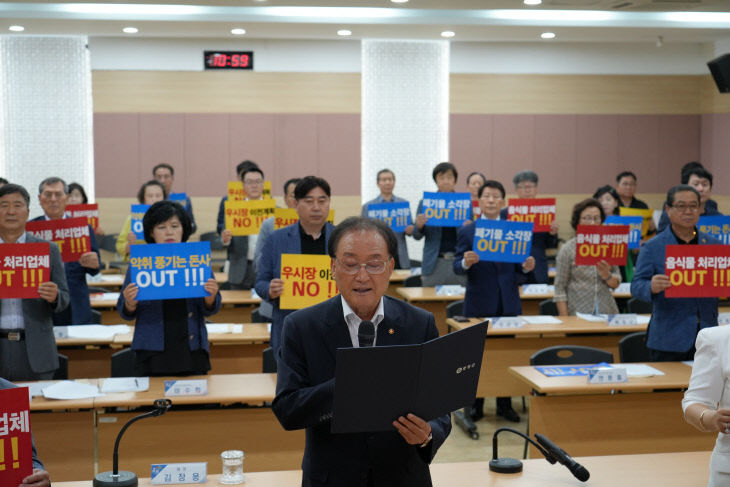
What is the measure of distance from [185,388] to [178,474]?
111 cm

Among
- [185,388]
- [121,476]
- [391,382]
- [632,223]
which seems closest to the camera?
[391,382]

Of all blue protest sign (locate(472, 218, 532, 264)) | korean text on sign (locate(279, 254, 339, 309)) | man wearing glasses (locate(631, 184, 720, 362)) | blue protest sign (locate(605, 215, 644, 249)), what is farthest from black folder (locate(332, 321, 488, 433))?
blue protest sign (locate(605, 215, 644, 249))

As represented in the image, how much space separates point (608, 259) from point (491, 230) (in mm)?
975

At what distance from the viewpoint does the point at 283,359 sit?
243 cm

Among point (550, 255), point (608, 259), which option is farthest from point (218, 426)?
point (550, 255)

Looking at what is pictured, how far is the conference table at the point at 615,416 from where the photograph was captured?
4.57 metres

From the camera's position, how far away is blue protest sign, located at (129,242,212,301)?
4340 millimetres

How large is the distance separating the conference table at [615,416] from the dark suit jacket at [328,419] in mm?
2295

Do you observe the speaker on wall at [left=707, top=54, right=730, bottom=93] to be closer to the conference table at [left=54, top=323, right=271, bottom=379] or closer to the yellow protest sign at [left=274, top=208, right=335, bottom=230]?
the yellow protest sign at [left=274, top=208, right=335, bottom=230]

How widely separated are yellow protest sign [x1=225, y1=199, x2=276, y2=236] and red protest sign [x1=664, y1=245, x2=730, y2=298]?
375 cm

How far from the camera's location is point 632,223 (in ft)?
25.8

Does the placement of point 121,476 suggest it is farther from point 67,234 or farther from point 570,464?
point 67,234

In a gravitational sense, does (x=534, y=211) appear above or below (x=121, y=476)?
above

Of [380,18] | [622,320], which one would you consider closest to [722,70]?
[622,320]
